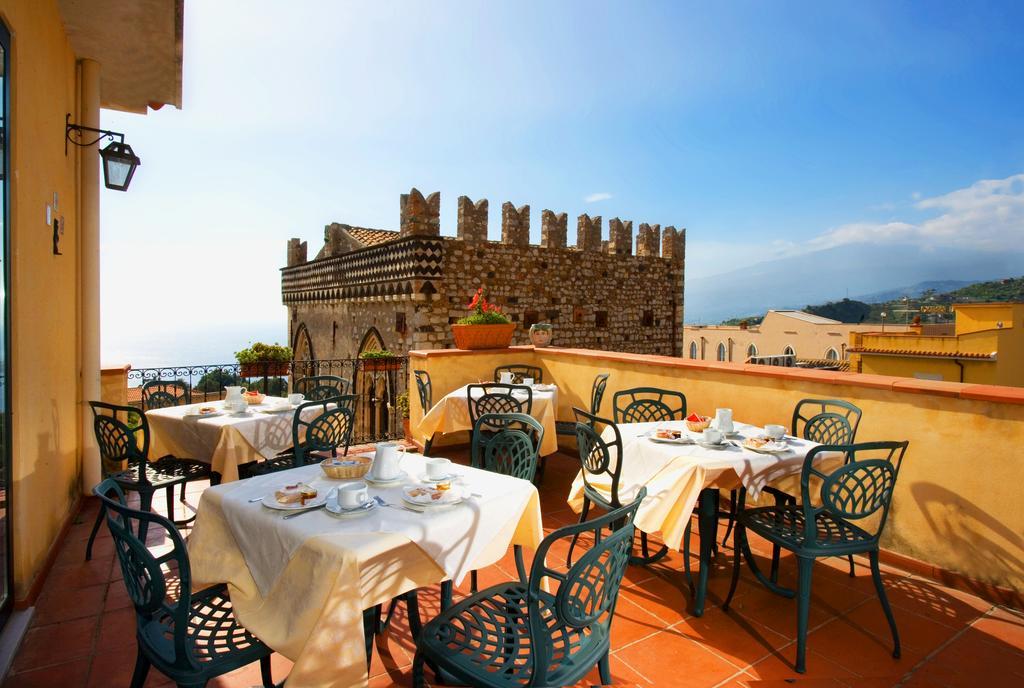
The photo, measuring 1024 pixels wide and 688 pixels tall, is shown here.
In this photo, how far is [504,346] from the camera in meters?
6.64

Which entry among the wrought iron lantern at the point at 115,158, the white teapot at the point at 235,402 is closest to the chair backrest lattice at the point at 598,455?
the white teapot at the point at 235,402

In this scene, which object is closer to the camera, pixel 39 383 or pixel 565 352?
pixel 39 383

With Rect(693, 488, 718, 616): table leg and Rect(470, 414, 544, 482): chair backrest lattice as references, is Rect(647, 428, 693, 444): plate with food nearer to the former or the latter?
Rect(693, 488, 718, 616): table leg

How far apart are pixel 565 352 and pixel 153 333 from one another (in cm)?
17309

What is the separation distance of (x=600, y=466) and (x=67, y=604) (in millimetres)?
2913

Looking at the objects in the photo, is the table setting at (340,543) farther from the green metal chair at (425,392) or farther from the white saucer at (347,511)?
the green metal chair at (425,392)

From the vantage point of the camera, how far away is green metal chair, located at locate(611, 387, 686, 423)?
4.23 meters

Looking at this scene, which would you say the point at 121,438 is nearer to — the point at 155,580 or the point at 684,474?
the point at 155,580

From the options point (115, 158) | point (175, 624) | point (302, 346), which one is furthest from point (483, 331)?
point (302, 346)

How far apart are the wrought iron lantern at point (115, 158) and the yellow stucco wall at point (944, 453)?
504 cm

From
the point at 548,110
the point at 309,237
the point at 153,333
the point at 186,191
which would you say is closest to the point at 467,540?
the point at 548,110

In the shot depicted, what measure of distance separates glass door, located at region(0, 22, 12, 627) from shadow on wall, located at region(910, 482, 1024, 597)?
4872 mm

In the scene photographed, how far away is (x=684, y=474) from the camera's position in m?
2.69

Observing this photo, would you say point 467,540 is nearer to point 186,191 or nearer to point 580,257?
point 580,257
